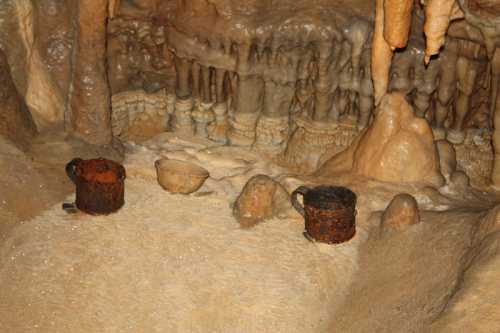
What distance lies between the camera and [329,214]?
7906 millimetres

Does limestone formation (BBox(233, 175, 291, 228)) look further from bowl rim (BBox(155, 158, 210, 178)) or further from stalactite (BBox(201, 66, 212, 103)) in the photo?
stalactite (BBox(201, 66, 212, 103))

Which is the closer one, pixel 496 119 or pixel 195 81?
pixel 496 119

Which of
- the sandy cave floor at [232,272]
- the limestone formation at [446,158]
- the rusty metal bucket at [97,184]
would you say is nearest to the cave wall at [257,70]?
the limestone formation at [446,158]

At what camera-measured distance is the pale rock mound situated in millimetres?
9125

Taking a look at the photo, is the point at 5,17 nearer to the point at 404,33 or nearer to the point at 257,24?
the point at 257,24

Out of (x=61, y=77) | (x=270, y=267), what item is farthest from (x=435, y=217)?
(x=61, y=77)

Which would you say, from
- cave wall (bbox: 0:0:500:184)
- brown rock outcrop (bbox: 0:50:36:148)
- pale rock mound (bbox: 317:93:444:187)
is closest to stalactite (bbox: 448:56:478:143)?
cave wall (bbox: 0:0:500:184)

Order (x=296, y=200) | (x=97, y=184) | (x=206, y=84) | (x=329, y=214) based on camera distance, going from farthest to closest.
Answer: (x=206, y=84) → (x=296, y=200) → (x=97, y=184) → (x=329, y=214)

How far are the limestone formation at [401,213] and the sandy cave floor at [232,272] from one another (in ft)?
0.33

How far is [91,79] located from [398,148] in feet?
13.8

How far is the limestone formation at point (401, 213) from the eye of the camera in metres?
7.98

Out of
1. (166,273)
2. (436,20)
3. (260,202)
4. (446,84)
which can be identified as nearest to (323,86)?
(446,84)

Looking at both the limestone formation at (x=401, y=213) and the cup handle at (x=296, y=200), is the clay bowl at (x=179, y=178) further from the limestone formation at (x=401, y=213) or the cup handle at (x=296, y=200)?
the limestone formation at (x=401, y=213)

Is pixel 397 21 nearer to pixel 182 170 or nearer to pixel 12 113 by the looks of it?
pixel 182 170
